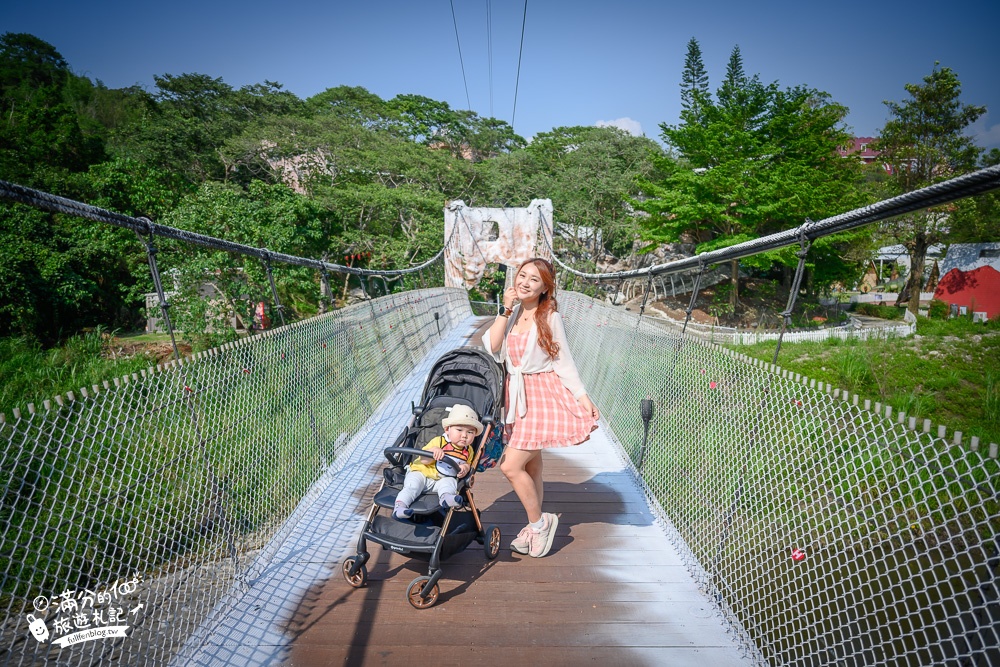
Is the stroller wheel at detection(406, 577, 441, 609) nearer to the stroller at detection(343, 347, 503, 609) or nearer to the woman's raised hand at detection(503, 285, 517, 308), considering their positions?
the stroller at detection(343, 347, 503, 609)

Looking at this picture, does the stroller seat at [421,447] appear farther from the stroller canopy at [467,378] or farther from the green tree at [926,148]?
the green tree at [926,148]

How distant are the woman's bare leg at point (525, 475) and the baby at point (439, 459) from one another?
184 mm

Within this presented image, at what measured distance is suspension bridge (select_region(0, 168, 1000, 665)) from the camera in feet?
4.83

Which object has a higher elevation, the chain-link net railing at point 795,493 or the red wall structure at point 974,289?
the red wall structure at point 974,289

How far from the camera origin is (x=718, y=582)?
227cm

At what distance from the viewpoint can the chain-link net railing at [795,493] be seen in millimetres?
1297

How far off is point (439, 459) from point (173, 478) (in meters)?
1.17

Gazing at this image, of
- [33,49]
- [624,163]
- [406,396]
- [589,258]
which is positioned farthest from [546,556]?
Result: [33,49]

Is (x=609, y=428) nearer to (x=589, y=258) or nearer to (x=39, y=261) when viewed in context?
(x=39, y=261)

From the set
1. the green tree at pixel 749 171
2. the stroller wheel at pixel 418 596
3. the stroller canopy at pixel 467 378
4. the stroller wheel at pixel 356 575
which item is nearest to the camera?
the stroller wheel at pixel 418 596

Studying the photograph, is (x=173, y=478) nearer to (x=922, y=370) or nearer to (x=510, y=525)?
(x=510, y=525)

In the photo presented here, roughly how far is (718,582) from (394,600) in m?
1.42

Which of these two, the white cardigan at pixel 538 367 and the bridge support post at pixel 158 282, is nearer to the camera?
the bridge support post at pixel 158 282

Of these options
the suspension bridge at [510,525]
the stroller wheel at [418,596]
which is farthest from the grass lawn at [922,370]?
the stroller wheel at [418,596]
